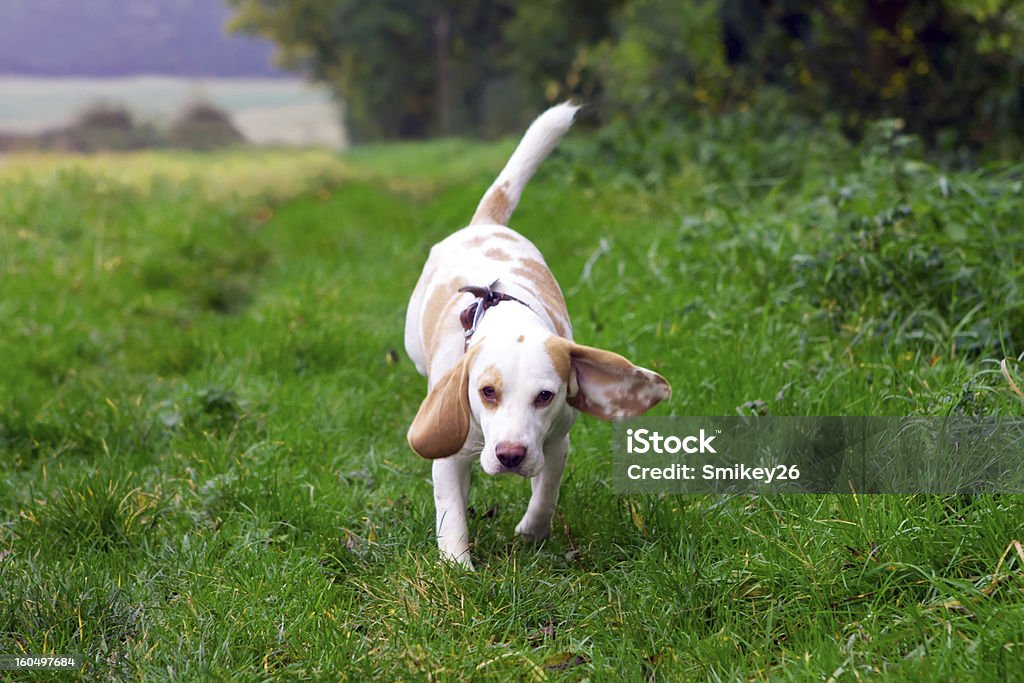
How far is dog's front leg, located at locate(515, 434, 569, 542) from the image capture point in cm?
307

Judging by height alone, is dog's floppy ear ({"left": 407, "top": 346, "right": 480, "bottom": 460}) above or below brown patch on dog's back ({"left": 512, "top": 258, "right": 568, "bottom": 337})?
below

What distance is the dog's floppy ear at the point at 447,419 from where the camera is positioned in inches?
109

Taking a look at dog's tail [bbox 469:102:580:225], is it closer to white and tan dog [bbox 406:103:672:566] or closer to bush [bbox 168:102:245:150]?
white and tan dog [bbox 406:103:672:566]

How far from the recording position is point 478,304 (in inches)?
120

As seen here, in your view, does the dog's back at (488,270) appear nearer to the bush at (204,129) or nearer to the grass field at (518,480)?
the grass field at (518,480)

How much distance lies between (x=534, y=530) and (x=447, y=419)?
60 centimetres

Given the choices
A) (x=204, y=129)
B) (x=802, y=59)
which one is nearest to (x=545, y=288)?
(x=802, y=59)

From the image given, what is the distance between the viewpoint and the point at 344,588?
2.95 metres

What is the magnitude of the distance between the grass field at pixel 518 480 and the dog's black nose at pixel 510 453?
1.46ft

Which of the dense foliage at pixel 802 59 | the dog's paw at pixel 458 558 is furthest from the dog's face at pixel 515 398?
the dense foliage at pixel 802 59

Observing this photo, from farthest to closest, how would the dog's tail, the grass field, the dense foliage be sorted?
the dense foliage
the dog's tail
the grass field

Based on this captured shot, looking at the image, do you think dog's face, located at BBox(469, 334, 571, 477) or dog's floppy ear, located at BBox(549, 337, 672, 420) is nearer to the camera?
dog's face, located at BBox(469, 334, 571, 477)

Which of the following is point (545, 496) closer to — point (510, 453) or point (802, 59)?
point (510, 453)

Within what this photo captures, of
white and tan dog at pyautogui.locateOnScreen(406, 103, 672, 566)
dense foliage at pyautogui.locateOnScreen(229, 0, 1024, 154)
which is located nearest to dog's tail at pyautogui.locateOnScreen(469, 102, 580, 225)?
white and tan dog at pyautogui.locateOnScreen(406, 103, 672, 566)
